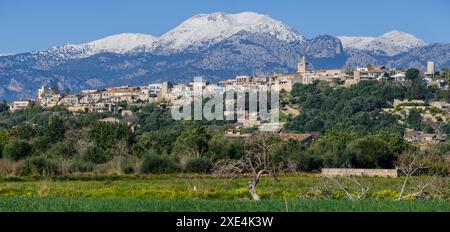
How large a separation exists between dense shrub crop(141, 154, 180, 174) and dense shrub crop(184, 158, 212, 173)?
592 millimetres

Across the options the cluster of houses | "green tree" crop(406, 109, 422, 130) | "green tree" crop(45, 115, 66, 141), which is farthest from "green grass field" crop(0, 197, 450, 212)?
A: the cluster of houses

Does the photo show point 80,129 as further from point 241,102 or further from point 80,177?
point 241,102

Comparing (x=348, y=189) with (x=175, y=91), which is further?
(x=175, y=91)

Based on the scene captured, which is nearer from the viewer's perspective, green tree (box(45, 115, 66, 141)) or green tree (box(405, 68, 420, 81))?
green tree (box(45, 115, 66, 141))

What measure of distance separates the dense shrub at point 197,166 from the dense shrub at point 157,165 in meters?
0.59

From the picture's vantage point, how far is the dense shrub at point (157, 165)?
129 ft

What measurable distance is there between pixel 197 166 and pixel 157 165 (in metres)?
2.04

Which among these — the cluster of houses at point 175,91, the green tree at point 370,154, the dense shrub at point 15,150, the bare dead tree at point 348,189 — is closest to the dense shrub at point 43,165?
the dense shrub at point 15,150

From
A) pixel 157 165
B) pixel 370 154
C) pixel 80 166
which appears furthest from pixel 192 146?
pixel 370 154

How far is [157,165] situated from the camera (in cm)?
3981

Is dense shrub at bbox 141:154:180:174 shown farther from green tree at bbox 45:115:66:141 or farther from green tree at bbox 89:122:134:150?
green tree at bbox 45:115:66:141

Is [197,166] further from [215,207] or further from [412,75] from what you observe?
[412,75]

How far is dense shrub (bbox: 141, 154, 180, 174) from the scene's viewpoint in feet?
129
